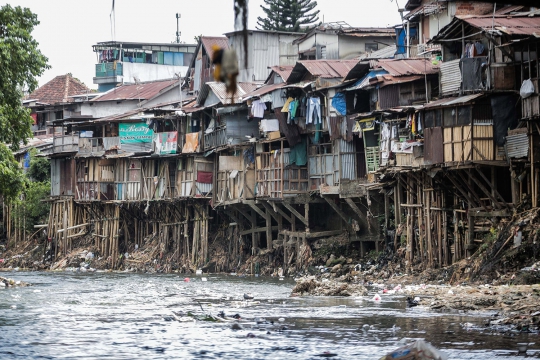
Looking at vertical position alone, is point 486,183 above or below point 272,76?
below

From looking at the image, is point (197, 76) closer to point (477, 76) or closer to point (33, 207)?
point (33, 207)

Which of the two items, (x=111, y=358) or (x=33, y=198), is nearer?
(x=111, y=358)

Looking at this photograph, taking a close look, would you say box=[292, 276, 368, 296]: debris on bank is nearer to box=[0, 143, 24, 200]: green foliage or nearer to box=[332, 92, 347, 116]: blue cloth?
box=[0, 143, 24, 200]: green foliage

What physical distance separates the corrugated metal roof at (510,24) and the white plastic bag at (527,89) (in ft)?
4.74

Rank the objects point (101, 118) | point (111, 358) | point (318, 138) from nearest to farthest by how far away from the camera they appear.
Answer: point (111, 358)
point (318, 138)
point (101, 118)

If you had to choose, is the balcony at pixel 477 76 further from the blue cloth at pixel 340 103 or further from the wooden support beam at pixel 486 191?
the blue cloth at pixel 340 103

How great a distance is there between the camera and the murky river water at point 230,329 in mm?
16297

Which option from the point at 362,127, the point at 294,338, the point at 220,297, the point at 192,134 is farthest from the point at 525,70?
the point at 192,134

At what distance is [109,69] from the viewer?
7094cm

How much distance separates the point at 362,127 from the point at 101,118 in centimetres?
2397

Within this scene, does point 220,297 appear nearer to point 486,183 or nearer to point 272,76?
point 486,183

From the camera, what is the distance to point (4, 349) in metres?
17.1

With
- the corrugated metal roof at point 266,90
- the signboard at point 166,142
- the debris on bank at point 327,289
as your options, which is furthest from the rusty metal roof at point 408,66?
the signboard at point 166,142

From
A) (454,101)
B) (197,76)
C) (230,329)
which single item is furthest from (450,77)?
(197,76)
